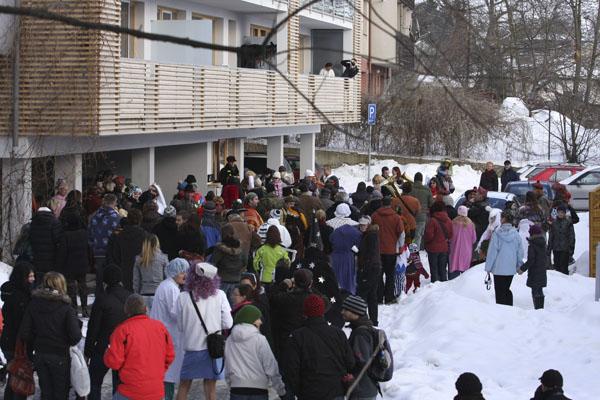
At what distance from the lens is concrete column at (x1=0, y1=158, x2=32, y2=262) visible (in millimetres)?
18547

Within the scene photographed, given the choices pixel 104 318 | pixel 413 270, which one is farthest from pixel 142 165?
pixel 104 318

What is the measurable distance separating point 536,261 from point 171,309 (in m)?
7.26

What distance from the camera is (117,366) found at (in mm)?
8977

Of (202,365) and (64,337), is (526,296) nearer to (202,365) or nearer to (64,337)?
A: (202,365)

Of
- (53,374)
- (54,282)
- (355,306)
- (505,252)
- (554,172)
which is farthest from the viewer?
(554,172)

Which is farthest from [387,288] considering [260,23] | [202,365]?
[260,23]

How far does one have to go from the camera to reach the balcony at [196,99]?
1992cm

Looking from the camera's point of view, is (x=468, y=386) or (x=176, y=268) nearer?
(x=468, y=386)

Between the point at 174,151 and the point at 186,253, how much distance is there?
16375mm

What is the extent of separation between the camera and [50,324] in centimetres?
959

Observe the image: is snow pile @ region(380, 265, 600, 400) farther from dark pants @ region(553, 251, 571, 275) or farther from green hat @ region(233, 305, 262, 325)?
green hat @ region(233, 305, 262, 325)

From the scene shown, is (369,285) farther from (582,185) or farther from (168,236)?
(582,185)

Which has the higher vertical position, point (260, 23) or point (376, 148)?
point (260, 23)

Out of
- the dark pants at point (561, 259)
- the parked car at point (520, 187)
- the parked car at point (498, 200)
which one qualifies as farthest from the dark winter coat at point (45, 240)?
the parked car at point (520, 187)
